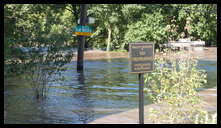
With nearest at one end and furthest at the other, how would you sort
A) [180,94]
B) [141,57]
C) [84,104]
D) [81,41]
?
[141,57]
[180,94]
[84,104]
[81,41]

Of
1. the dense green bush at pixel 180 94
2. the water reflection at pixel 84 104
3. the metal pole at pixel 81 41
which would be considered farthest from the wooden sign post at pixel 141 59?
the metal pole at pixel 81 41

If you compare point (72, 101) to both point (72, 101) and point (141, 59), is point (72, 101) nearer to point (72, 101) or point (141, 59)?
point (72, 101)

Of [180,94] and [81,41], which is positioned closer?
[180,94]

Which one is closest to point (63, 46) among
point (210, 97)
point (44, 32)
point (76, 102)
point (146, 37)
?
point (44, 32)

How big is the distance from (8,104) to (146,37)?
23.8m

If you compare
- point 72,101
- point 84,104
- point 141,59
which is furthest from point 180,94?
point 72,101

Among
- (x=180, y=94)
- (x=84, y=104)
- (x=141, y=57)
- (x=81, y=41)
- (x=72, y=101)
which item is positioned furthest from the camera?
(x=81, y=41)

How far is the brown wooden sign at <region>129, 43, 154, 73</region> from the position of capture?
7320 millimetres

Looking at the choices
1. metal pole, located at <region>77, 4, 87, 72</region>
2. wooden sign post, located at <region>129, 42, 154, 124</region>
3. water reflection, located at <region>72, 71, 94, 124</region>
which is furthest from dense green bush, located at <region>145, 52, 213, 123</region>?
metal pole, located at <region>77, 4, 87, 72</region>

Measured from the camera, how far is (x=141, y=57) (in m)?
7.42

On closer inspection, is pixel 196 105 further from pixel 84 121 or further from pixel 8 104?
pixel 8 104

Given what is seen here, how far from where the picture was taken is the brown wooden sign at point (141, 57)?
24.0 ft

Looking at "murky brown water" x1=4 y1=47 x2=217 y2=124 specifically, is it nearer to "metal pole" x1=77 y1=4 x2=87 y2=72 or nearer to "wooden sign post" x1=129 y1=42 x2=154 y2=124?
"wooden sign post" x1=129 y1=42 x2=154 y2=124

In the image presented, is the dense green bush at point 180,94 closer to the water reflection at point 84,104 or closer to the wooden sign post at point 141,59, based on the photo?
the wooden sign post at point 141,59
